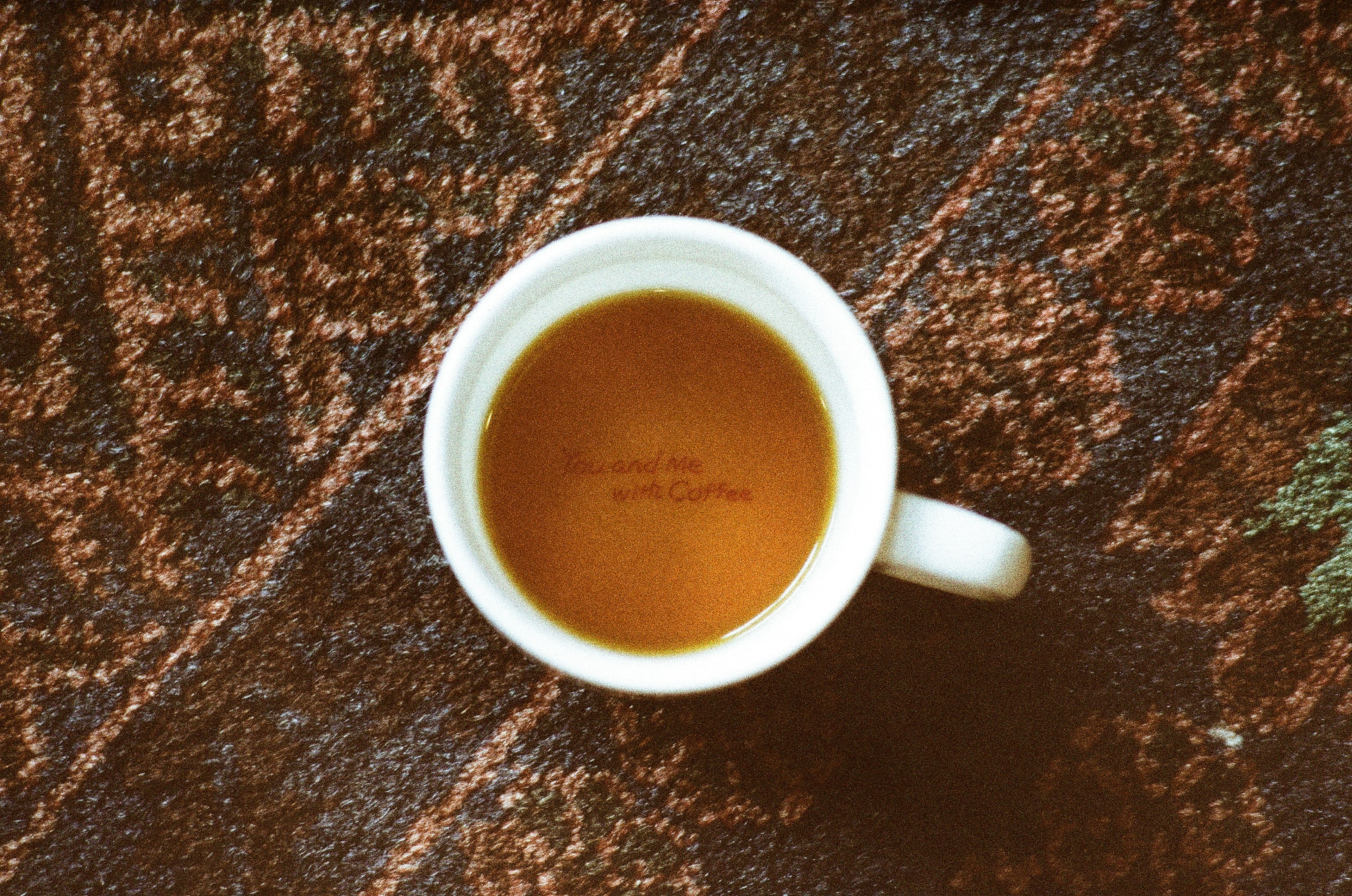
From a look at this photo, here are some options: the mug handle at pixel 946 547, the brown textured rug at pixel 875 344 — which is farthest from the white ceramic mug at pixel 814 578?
the brown textured rug at pixel 875 344

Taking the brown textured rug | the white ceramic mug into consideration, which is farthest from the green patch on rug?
the white ceramic mug

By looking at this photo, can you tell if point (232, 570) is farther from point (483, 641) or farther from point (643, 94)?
point (643, 94)

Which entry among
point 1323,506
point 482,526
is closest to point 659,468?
point 482,526

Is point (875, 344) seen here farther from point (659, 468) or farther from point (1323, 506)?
point (1323, 506)

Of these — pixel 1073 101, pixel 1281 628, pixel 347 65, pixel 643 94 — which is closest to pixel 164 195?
pixel 347 65

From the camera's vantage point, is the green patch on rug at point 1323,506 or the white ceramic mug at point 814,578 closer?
the white ceramic mug at point 814,578

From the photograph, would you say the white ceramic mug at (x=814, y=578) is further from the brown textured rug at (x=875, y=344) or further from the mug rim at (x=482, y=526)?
the brown textured rug at (x=875, y=344)
